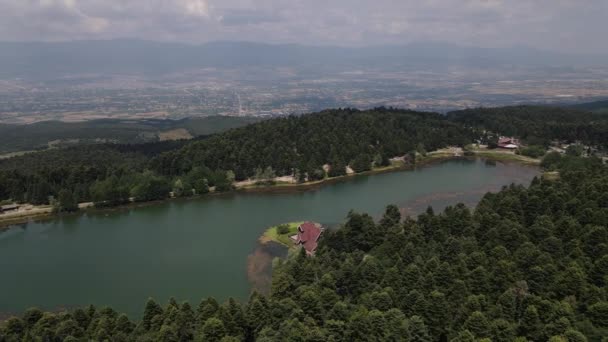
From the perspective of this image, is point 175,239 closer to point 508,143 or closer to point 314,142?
point 314,142

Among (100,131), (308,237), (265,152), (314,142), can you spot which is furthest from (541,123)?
(100,131)

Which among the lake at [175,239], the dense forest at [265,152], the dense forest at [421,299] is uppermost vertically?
the dense forest at [265,152]

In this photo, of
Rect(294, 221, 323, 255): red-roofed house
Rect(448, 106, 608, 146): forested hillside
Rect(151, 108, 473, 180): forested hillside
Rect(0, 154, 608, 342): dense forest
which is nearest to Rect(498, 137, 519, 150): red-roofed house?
Rect(448, 106, 608, 146): forested hillside

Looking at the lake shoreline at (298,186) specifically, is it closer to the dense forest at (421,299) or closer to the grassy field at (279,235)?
the grassy field at (279,235)

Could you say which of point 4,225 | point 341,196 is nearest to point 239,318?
point 341,196

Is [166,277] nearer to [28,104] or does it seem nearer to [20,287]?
[20,287]

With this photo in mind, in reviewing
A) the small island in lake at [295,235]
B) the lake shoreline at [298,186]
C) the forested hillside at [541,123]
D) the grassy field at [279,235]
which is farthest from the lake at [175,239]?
the forested hillside at [541,123]
